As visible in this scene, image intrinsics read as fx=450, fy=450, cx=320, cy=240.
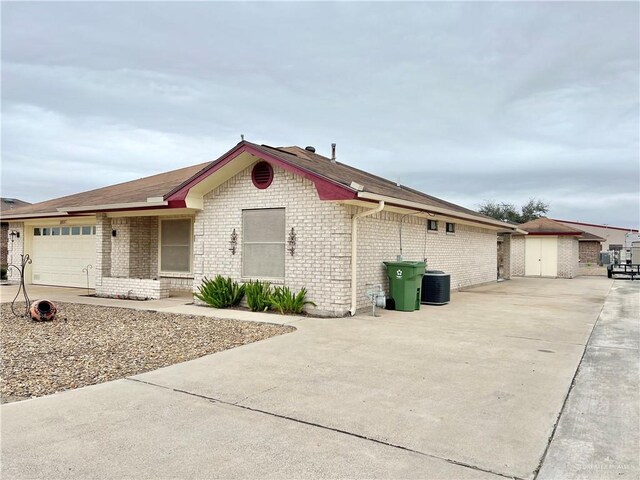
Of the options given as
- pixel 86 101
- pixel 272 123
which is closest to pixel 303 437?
pixel 86 101

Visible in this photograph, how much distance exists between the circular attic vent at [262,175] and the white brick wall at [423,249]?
234 cm

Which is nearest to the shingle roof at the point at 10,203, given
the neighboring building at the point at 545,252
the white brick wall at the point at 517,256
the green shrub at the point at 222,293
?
the green shrub at the point at 222,293

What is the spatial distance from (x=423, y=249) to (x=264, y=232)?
5.41 metres

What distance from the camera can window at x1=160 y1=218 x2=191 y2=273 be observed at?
47.5ft

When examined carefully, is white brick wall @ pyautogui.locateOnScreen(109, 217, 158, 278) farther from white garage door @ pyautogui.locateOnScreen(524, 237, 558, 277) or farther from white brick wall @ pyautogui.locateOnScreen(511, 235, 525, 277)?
white garage door @ pyautogui.locateOnScreen(524, 237, 558, 277)

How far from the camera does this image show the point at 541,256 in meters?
26.1

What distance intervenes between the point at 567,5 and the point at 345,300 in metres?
8.08

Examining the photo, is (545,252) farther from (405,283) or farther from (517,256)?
(405,283)

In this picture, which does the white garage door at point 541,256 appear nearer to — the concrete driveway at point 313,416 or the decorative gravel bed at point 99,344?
the concrete driveway at point 313,416

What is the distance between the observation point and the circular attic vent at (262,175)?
10883 mm

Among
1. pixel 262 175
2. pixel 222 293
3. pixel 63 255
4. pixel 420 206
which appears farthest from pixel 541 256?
pixel 63 255

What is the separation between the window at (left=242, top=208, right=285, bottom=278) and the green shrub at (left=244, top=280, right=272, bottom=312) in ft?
A: 1.26

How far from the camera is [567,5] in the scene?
9.86m

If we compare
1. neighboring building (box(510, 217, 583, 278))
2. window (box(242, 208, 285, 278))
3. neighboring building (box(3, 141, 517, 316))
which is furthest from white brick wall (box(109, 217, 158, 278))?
neighboring building (box(510, 217, 583, 278))
